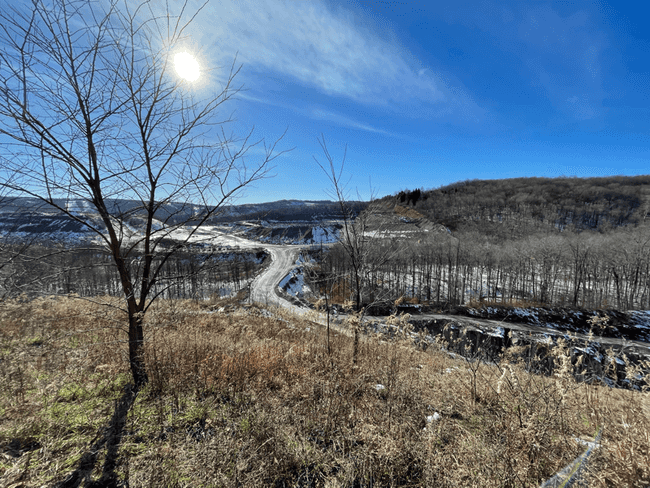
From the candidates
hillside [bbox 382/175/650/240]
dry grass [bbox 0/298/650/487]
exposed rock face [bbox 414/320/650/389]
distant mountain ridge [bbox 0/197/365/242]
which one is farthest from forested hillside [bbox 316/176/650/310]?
distant mountain ridge [bbox 0/197/365/242]

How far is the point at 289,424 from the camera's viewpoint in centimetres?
296

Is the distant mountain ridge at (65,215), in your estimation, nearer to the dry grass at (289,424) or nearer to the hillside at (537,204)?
the dry grass at (289,424)

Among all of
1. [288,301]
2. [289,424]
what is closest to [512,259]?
[288,301]

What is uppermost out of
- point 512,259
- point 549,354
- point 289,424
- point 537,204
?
point 537,204

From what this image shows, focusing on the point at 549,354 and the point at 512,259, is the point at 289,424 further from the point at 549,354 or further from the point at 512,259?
the point at 512,259

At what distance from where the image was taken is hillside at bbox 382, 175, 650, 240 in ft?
228

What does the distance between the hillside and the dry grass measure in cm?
6315

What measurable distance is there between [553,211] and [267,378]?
362 feet

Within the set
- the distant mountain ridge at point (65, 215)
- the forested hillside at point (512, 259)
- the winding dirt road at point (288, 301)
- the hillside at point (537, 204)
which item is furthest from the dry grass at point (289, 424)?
the hillside at point (537, 204)

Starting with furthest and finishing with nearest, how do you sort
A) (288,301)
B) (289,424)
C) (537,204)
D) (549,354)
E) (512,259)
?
(537,204)
(512,259)
(288,301)
(549,354)
(289,424)

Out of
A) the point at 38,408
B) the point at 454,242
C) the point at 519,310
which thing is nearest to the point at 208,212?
the point at 38,408

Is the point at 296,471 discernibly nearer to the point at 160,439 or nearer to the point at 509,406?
the point at 160,439

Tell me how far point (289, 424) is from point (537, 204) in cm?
11390

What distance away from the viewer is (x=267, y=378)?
4000mm
